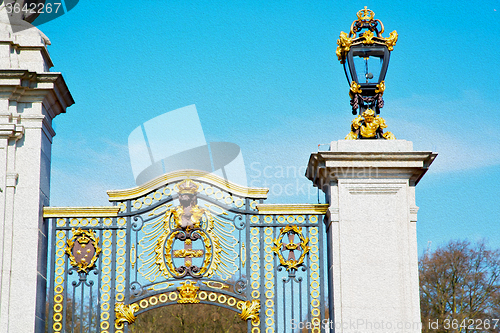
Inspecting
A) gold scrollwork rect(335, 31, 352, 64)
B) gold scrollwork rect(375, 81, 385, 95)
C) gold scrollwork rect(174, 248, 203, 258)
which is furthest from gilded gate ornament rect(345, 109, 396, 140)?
gold scrollwork rect(174, 248, 203, 258)

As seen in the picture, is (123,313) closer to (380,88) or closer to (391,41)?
(380,88)

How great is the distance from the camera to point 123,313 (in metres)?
8.87

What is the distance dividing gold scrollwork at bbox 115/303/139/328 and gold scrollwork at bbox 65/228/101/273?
0.64 m

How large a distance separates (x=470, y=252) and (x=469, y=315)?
2301mm

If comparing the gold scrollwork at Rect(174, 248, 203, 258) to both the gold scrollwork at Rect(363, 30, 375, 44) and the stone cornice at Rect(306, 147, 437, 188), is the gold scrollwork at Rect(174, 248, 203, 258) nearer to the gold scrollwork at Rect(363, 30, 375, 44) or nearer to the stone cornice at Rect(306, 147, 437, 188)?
the stone cornice at Rect(306, 147, 437, 188)

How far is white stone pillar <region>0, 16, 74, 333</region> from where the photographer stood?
27.8 feet

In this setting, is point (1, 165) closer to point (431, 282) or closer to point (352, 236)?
point (352, 236)

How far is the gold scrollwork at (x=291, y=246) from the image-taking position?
29.6 ft

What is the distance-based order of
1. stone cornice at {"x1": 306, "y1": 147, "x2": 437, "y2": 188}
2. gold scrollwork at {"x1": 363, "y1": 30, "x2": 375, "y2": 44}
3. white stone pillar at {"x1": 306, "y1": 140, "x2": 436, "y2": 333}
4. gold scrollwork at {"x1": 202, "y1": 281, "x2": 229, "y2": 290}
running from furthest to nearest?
gold scrollwork at {"x1": 363, "y1": 30, "x2": 375, "y2": 44}
gold scrollwork at {"x1": 202, "y1": 281, "x2": 229, "y2": 290}
stone cornice at {"x1": 306, "y1": 147, "x2": 437, "y2": 188}
white stone pillar at {"x1": 306, "y1": 140, "x2": 436, "y2": 333}

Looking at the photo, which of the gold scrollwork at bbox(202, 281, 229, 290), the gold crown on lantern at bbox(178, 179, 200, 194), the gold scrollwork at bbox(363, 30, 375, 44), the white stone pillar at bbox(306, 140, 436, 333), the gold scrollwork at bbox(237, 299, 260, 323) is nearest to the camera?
the white stone pillar at bbox(306, 140, 436, 333)

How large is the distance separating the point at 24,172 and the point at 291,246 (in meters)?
3.46

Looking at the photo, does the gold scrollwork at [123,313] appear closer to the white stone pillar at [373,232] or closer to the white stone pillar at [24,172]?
the white stone pillar at [24,172]

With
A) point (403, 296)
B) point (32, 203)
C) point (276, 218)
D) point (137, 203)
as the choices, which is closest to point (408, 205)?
point (403, 296)

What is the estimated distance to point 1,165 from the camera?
28.7 ft
